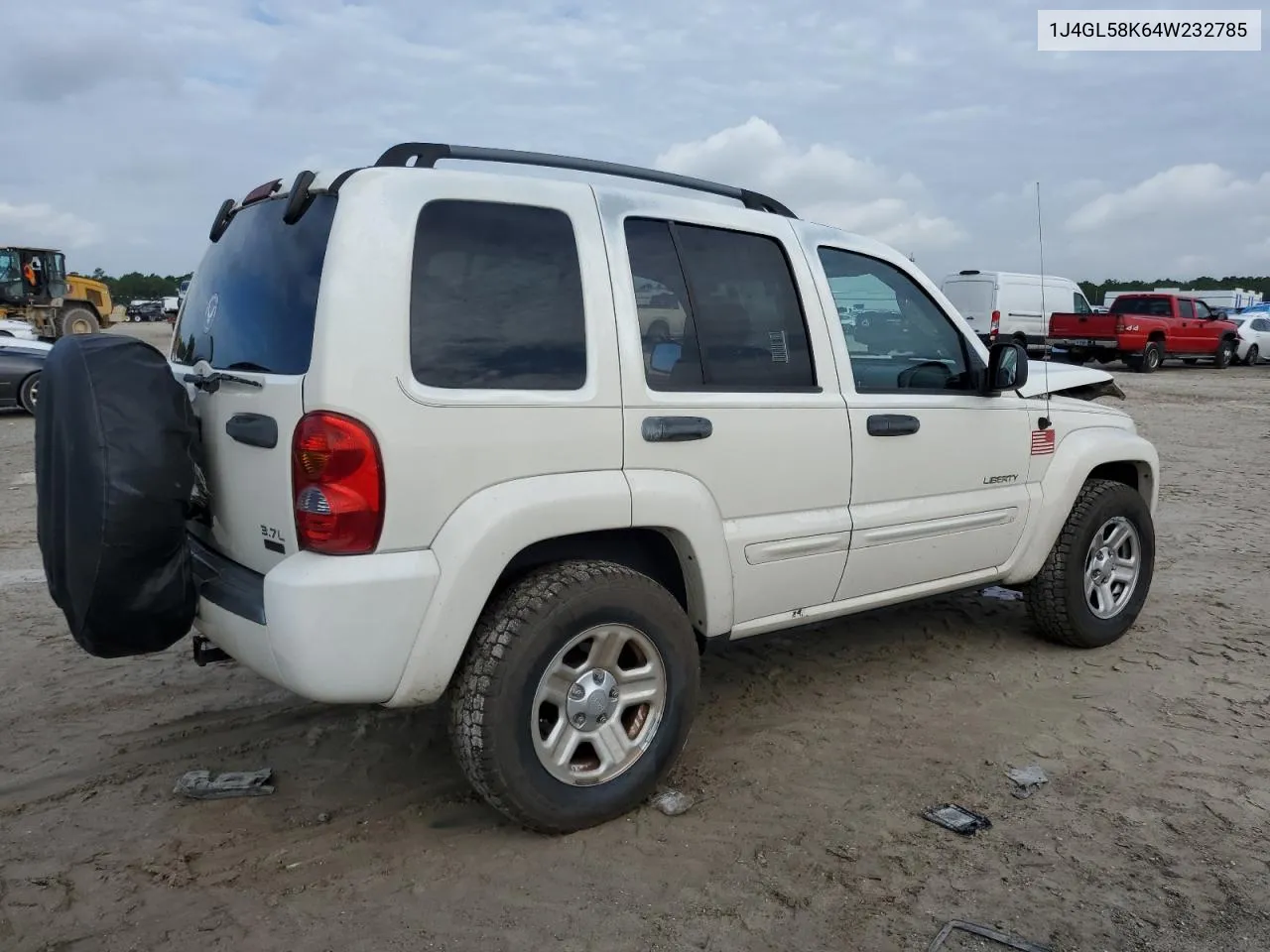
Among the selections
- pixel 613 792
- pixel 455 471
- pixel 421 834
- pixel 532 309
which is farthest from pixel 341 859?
pixel 532 309

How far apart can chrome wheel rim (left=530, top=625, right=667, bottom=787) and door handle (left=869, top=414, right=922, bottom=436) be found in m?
1.23

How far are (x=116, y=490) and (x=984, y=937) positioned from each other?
2573mm

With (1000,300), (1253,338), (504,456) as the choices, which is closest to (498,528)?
(504,456)

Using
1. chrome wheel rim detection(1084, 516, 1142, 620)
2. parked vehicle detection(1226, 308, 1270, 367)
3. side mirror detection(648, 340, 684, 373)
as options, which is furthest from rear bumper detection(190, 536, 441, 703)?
parked vehicle detection(1226, 308, 1270, 367)

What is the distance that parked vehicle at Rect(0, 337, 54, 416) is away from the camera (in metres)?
13.6

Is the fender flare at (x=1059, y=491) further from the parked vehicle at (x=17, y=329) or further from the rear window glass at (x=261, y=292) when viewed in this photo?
the parked vehicle at (x=17, y=329)

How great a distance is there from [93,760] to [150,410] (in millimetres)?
1576

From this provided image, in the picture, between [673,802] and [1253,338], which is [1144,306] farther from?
[673,802]

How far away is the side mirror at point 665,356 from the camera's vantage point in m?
3.14

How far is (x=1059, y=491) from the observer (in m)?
4.39

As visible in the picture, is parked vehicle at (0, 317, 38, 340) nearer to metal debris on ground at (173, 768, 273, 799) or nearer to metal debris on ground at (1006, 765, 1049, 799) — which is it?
metal debris on ground at (173, 768, 273, 799)

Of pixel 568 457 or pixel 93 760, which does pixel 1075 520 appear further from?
pixel 93 760

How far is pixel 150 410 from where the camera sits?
9.02ft

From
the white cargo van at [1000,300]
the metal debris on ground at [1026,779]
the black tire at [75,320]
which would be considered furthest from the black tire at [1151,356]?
the black tire at [75,320]
